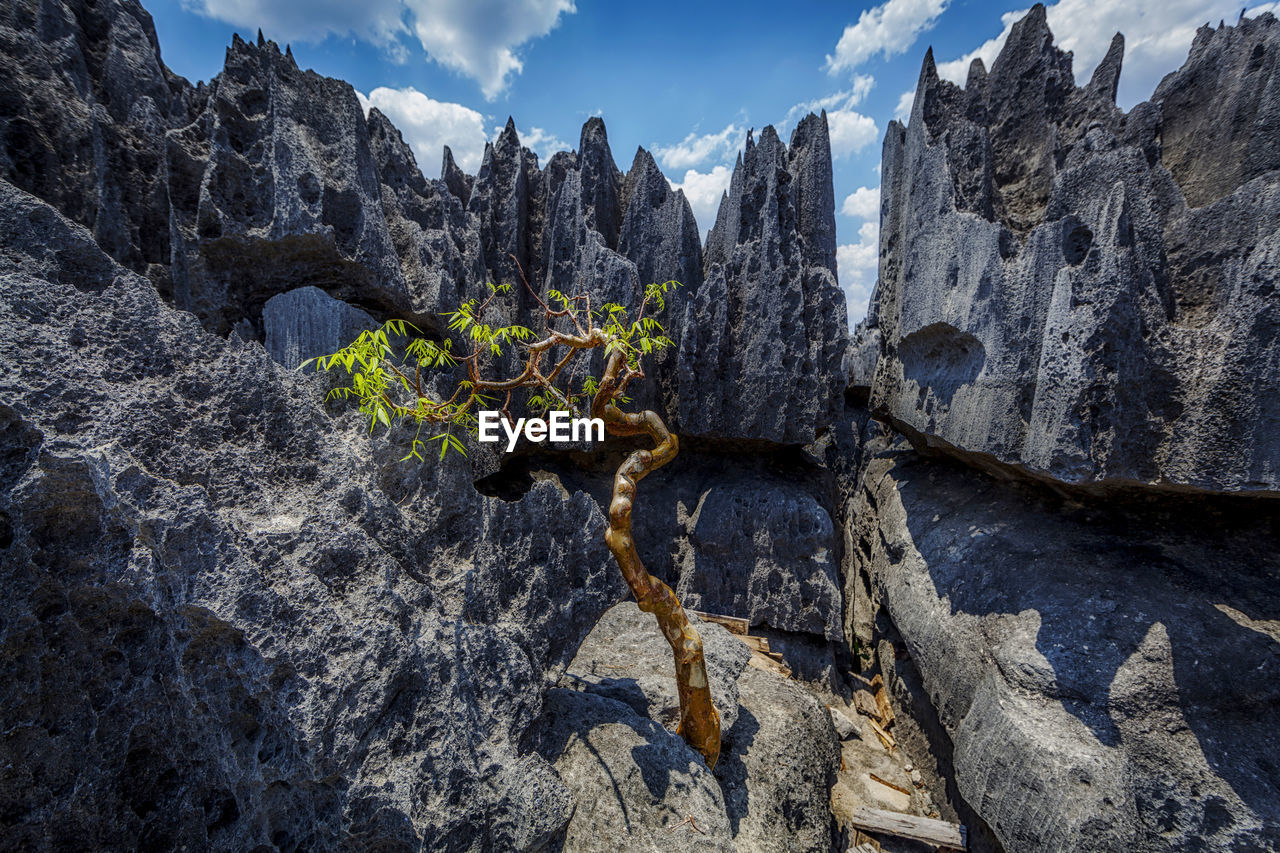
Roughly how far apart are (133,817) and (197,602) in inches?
43.3

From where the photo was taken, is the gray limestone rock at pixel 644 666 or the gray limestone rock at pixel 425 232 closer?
the gray limestone rock at pixel 644 666

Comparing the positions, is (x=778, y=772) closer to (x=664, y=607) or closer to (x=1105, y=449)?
(x=664, y=607)

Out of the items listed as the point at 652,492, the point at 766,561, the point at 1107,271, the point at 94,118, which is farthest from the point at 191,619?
the point at 94,118

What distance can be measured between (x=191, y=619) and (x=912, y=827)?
6218 mm

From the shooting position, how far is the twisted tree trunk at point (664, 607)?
401 cm

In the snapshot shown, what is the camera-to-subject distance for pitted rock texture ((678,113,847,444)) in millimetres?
7645

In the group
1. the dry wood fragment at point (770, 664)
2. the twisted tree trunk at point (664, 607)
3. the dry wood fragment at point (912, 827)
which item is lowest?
the dry wood fragment at point (912, 827)

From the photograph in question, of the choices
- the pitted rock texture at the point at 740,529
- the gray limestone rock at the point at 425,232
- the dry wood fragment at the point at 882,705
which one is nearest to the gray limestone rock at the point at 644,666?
the pitted rock texture at the point at 740,529

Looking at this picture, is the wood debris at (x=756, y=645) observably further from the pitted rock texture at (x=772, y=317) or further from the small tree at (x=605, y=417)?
the small tree at (x=605, y=417)

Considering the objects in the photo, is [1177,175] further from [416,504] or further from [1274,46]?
[416,504]

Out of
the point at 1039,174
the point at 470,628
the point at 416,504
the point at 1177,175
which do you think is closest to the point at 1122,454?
the point at 1177,175

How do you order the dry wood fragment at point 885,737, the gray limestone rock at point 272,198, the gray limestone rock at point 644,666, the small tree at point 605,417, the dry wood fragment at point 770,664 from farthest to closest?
the dry wood fragment at point 770,664, the dry wood fragment at point 885,737, the gray limestone rock at point 272,198, the gray limestone rock at point 644,666, the small tree at point 605,417

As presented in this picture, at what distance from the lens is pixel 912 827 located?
5.12 m

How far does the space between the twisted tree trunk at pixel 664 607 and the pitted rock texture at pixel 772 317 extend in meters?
3.79
